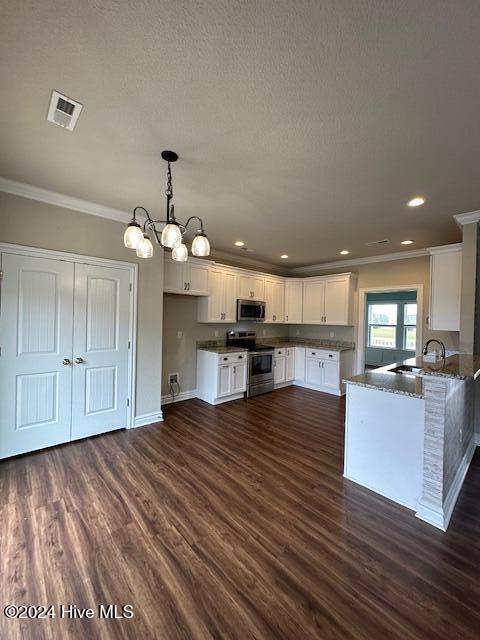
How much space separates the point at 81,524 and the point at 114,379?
1742 mm

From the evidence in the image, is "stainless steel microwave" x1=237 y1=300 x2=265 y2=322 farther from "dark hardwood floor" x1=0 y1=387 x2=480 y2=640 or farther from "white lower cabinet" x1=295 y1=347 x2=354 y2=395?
"dark hardwood floor" x1=0 y1=387 x2=480 y2=640

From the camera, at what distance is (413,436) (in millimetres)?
2184

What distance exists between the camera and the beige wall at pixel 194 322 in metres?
4.56

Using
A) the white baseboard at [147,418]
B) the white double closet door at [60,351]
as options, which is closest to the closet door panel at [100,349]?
the white double closet door at [60,351]

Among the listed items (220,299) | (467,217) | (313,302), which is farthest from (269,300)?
(467,217)

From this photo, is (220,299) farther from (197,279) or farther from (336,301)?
(336,301)

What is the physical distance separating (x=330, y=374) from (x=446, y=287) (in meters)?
2.57

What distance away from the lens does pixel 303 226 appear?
12.2 ft

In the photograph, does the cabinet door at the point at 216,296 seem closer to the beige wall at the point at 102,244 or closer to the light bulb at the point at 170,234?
the beige wall at the point at 102,244

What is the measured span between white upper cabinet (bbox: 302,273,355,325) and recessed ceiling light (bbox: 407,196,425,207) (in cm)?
258

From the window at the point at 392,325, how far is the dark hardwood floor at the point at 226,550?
557 cm

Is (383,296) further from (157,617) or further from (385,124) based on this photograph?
(157,617)

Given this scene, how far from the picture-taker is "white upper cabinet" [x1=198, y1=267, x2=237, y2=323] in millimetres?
4836

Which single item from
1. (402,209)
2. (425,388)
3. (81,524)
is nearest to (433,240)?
(402,209)
